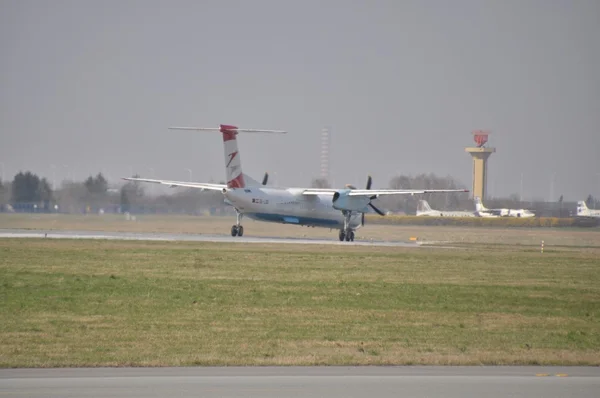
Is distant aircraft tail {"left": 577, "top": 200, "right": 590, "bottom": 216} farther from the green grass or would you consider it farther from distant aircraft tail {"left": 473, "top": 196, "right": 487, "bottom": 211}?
the green grass

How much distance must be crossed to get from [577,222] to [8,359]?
271 feet

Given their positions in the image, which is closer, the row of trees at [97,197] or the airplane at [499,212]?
the row of trees at [97,197]

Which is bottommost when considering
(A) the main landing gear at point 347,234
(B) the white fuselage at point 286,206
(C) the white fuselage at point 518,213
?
(A) the main landing gear at point 347,234

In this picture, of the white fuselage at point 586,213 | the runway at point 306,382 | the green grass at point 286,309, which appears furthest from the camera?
the white fuselage at point 586,213

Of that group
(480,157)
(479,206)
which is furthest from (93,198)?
(480,157)

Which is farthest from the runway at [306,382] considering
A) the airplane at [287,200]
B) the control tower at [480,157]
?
the control tower at [480,157]

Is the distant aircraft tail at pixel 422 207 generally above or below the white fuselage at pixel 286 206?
above

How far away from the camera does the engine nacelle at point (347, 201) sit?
198ft

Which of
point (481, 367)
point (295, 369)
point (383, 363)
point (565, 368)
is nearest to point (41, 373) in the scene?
point (295, 369)

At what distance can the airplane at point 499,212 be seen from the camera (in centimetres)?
10750

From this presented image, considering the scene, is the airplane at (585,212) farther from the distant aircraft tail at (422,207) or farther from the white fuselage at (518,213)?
the distant aircraft tail at (422,207)

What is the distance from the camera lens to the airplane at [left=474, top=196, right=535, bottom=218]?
10750cm

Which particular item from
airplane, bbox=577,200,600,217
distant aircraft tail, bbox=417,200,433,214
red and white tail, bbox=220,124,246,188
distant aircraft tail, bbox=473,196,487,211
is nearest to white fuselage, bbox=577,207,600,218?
airplane, bbox=577,200,600,217

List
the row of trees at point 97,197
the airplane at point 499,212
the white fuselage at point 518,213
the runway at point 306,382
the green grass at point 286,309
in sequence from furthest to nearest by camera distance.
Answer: the airplane at point 499,212 < the white fuselage at point 518,213 < the row of trees at point 97,197 < the green grass at point 286,309 < the runway at point 306,382
